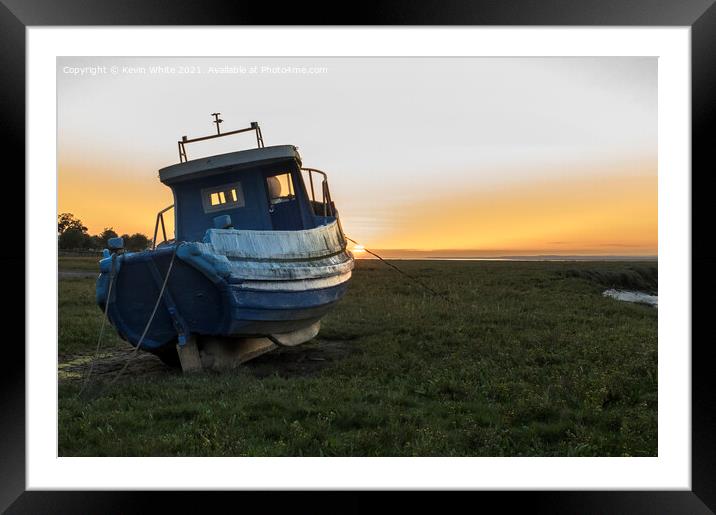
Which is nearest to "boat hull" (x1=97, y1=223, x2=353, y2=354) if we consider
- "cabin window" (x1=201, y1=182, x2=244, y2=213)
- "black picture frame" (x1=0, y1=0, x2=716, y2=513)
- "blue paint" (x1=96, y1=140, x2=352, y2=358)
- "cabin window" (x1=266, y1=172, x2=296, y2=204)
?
"blue paint" (x1=96, y1=140, x2=352, y2=358)

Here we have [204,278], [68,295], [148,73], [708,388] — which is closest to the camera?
[708,388]

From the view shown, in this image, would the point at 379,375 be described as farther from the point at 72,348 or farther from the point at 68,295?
the point at 68,295

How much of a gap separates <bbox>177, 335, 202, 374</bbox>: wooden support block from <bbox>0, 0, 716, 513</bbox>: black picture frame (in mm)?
2733

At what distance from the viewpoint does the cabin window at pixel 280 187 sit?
1114 centimetres

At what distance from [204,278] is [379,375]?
3208 millimetres

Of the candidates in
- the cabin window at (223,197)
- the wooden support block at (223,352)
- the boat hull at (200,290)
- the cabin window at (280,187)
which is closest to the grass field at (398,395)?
the wooden support block at (223,352)

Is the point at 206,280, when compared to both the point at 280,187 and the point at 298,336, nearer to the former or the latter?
the point at 298,336

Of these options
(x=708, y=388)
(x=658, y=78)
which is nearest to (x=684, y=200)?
(x=658, y=78)

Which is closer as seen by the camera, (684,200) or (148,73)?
(684,200)

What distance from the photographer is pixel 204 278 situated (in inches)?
330

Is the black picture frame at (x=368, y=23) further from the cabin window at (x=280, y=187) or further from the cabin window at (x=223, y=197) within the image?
the cabin window at (x=280, y=187)

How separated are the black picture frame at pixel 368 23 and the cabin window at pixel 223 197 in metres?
4.52

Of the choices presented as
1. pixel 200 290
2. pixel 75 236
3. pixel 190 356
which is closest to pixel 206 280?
pixel 200 290

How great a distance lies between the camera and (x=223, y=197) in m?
10.8
